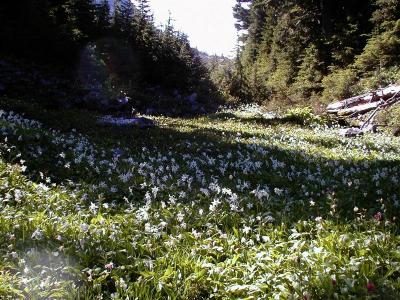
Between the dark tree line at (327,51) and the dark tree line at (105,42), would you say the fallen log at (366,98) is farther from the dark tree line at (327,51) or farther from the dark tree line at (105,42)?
the dark tree line at (105,42)

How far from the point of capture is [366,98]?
22.7 m

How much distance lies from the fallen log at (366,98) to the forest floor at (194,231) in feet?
39.1

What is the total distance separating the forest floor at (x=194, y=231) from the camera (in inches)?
172

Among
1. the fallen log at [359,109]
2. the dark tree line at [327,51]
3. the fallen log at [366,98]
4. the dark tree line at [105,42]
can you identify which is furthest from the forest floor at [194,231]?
the dark tree line at [327,51]

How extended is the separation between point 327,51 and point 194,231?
102 ft

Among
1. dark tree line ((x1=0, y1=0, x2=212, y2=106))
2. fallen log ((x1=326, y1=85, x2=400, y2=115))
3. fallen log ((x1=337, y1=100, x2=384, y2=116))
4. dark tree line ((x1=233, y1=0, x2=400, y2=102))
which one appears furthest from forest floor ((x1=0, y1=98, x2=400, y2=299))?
dark tree line ((x1=233, y1=0, x2=400, y2=102))

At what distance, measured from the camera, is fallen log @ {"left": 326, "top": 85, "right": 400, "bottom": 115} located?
20911 mm

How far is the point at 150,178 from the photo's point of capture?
8914 mm

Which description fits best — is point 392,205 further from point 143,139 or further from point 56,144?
point 143,139

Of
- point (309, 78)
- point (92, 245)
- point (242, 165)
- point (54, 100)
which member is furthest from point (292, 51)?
point (92, 245)

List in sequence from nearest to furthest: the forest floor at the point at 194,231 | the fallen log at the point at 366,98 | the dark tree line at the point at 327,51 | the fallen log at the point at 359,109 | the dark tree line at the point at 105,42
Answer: the forest floor at the point at 194,231, the fallen log at the point at 366,98, the fallen log at the point at 359,109, the dark tree line at the point at 105,42, the dark tree line at the point at 327,51

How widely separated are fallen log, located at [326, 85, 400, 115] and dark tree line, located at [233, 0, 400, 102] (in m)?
1.56

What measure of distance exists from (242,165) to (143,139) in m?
5.31

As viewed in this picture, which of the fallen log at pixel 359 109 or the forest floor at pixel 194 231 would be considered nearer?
the forest floor at pixel 194 231
